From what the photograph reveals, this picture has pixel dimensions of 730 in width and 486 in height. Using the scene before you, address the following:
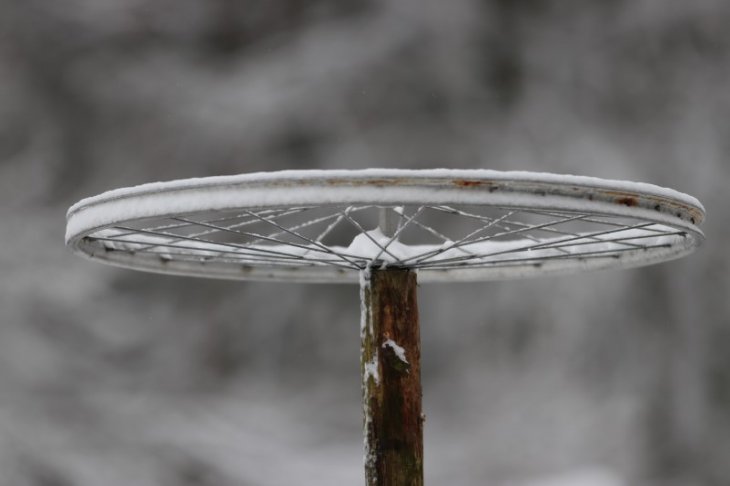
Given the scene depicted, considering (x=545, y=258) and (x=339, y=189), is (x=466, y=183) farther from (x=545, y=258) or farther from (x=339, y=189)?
(x=545, y=258)

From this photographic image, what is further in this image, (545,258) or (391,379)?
(545,258)

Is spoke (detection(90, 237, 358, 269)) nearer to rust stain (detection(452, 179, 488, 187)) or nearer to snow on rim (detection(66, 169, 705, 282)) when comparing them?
snow on rim (detection(66, 169, 705, 282))

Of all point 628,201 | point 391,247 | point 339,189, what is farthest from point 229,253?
point 628,201

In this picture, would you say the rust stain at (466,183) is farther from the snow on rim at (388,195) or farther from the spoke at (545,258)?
the spoke at (545,258)

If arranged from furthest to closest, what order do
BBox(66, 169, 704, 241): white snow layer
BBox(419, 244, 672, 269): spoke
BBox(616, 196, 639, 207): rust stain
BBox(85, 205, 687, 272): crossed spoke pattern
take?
1. BBox(419, 244, 672, 269): spoke
2. BBox(85, 205, 687, 272): crossed spoke pattern
3. BBox(616, 196, 639, 207): rust stain
4. BBox(66, 169, 704, 241): white snow layer

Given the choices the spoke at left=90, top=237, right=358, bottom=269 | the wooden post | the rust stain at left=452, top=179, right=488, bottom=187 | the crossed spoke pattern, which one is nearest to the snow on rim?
the rust stain at left=452, top=179, right=488, bottom=187

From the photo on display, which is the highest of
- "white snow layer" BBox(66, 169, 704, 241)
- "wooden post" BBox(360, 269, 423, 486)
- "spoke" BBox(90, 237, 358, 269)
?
"spoke" BBox(90, 237, 358, 269)

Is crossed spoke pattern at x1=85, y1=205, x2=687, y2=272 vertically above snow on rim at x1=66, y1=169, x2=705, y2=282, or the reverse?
crossed spoke pattern at x1=85, y1=205, x2=687, y2=272

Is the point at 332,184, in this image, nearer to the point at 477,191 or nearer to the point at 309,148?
the point at 477,191

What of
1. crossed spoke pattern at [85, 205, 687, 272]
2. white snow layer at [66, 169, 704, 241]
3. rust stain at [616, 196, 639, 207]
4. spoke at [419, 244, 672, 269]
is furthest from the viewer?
spoke at [419, 244, 672, 269]
